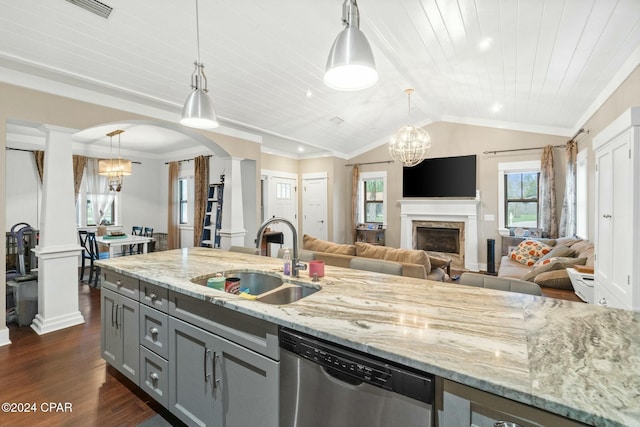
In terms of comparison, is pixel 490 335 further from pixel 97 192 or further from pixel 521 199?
pixel 97 192

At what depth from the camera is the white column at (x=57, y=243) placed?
3.11 metres

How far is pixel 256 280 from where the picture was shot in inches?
84.4

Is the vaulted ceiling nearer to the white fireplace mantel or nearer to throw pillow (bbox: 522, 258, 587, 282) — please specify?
throw pillow (bbox: 522, 258, 587, 282)

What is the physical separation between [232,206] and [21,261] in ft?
8.84

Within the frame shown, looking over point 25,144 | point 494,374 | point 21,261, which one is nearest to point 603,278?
point 494,374

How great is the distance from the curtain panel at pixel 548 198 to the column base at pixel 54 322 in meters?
7.19

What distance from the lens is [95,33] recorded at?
2486 millimetres

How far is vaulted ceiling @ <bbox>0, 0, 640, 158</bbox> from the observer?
2336 mm

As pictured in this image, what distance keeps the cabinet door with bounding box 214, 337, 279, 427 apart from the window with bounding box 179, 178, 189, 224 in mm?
6549

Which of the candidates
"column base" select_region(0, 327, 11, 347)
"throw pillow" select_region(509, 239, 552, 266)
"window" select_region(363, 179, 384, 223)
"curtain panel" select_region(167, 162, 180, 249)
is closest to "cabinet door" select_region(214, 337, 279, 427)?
"column base" select_region(0, 327, 11, 347)

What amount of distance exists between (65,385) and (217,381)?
→ 1662mm

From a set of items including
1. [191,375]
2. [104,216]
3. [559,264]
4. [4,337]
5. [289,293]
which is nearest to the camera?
[191,375]

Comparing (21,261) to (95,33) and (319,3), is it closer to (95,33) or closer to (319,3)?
(95,33)

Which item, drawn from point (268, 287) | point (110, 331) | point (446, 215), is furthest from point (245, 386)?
point (446, 215)
